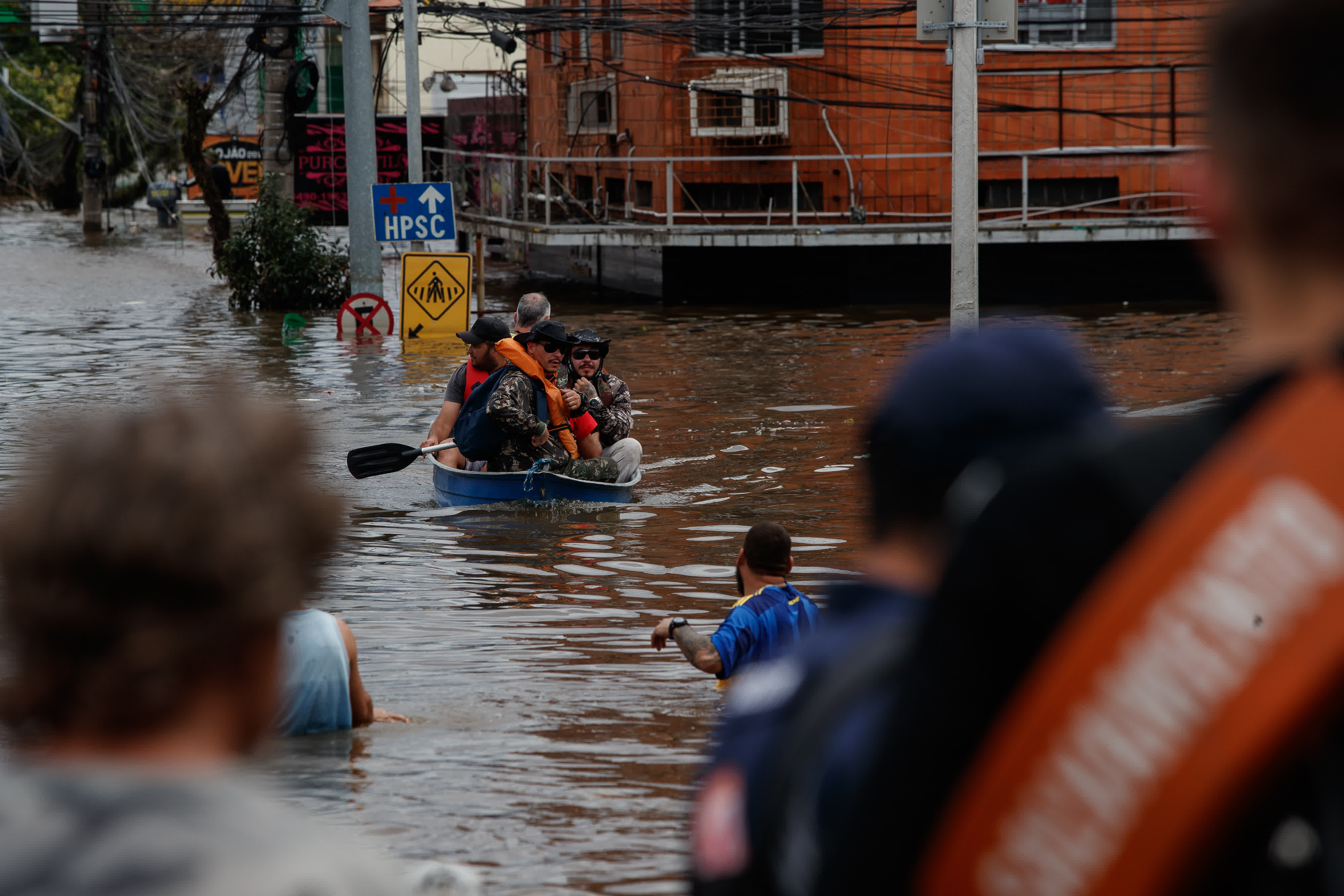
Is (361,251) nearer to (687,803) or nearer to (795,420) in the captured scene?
(795,420)

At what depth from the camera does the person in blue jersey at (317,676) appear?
18.7ft

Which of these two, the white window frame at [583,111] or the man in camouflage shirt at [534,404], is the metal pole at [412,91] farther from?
the man in camouflage shirt at [534,404]

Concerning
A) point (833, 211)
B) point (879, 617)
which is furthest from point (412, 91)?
point (879, 617)

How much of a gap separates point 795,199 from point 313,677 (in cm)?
2076

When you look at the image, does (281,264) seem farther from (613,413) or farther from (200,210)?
(200,210)

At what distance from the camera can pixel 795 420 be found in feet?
53.8

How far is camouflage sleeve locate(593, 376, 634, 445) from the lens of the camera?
485 inches

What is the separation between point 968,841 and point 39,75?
73.1m

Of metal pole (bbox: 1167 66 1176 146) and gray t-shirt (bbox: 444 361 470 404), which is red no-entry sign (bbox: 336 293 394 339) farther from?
metal pole (bbox: 1167 66 1176 146)

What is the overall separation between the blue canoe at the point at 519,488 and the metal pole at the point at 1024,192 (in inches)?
584

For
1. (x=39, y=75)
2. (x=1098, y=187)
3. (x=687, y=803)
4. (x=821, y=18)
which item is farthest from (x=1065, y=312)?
(x=39, y=75)

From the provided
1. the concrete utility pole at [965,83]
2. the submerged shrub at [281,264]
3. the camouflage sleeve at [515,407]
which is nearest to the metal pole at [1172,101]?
the submerged shrub at [281,264]

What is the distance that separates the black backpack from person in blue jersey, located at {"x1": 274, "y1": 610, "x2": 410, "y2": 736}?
589cm

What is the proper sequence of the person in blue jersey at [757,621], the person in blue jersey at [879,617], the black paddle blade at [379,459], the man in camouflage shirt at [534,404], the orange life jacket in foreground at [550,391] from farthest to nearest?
1. the black paddle blade at [379,459]
2. the man in camouflage shirt at [534,404]
3. the orange life jacket in foreground at [550,391]
4. the person in blue jersey at [757,621]
5. the person in blue jersey at [879,617]
